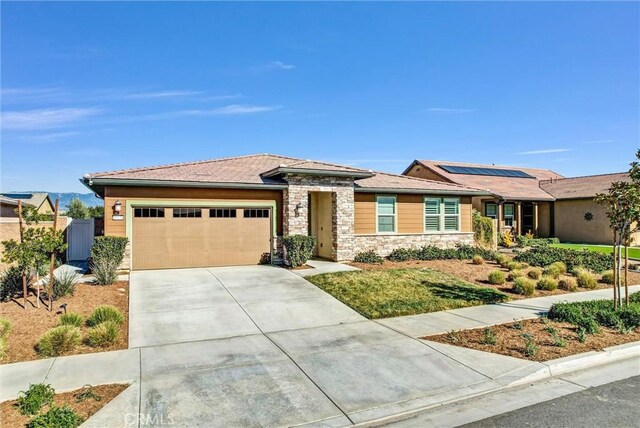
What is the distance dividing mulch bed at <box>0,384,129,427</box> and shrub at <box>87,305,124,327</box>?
296 centimetres

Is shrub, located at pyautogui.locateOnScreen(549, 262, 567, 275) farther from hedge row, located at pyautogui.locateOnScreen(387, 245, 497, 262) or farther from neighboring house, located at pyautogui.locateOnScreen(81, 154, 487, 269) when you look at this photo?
neighboring house, located at pyautogui.locateOnScreen(81, 154, 487, 269)

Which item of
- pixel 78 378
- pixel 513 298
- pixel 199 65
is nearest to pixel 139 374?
pixel 78 378

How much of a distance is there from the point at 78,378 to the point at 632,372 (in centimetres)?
846

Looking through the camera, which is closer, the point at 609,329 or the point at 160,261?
the point at 609,329

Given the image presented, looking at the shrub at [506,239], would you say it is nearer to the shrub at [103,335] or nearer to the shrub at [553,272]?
the shrub at [553,272]

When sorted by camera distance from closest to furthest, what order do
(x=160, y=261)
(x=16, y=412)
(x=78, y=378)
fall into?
(x=16, y=412)
(x=78, y=378)
(x=160, y=261)

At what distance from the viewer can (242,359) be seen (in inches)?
260

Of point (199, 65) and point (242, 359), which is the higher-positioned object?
point (199, 65)

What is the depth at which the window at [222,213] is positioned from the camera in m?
15.0

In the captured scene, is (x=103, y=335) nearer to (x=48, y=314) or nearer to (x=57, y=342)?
(x=57, y=342)

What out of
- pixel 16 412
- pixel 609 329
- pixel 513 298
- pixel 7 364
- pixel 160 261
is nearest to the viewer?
pixel 16 412

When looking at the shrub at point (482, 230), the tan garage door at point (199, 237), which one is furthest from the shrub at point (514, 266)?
the tan garage door at point (199, 237)

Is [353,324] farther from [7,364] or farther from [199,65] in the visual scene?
[199,65]

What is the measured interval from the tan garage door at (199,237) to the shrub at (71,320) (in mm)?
5984
